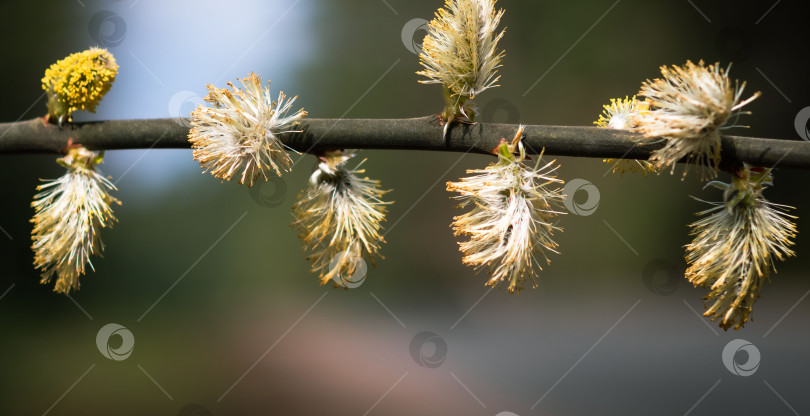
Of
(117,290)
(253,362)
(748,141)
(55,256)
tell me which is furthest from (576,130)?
(117,290)

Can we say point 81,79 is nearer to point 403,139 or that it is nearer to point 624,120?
point 403,139

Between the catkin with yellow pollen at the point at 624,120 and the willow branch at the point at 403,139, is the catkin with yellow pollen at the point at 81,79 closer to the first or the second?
the willow branch at the point at 403,139

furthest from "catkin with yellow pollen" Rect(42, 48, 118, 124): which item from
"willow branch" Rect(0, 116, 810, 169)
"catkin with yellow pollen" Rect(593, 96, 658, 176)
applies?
"catkin with yellow pollen" Rect(593, 96, 658, 176)

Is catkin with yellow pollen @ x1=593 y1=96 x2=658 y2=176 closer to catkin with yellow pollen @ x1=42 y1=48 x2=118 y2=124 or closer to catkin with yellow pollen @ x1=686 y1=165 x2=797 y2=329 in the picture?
catkin with yellow pollen @ x1=686 y1=165 x2=797 y2=329

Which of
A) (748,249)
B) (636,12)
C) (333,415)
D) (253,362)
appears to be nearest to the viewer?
(748,249)

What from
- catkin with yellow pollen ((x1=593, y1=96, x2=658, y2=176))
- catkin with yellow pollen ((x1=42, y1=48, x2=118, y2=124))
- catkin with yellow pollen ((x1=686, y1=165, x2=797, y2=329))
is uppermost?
catkin with yellow pollen ((x1=42, y1=48, x2=118, y2=124))

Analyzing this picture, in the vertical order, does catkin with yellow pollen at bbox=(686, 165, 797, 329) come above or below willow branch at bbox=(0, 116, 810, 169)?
below

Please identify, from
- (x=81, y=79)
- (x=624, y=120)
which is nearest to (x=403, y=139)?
(x=624, y=120)

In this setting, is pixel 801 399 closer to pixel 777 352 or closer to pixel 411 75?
pixel 777 352
